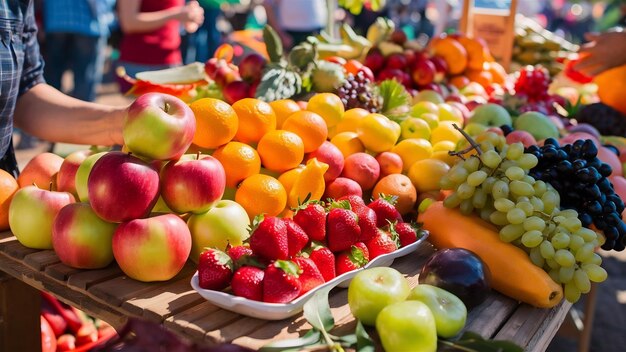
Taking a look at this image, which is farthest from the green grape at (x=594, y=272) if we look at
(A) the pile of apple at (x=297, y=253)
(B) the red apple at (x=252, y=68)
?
(B) the red apple at (x=252, y=68)

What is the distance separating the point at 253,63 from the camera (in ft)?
7.70

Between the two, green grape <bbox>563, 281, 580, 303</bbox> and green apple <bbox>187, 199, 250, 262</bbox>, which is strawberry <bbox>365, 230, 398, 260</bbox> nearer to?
green apple <bbox>187, 199, 250, 262</bbox>

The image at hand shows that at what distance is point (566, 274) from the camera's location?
1.39 metres

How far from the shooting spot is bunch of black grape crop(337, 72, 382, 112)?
229cm

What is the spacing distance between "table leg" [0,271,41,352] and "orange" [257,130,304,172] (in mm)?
752

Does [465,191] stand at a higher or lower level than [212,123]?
lower

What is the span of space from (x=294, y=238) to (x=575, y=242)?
67 centimetres

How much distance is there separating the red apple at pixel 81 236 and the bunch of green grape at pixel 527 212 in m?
0.88

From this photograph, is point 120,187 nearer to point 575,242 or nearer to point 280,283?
point 280,283

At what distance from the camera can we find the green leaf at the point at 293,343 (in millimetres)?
1063

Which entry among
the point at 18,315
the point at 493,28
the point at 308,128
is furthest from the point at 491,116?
the point at 493,28

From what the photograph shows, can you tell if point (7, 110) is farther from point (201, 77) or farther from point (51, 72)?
point (51, 72)

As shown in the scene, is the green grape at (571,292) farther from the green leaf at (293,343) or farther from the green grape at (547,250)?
the green leaf at (293,343)

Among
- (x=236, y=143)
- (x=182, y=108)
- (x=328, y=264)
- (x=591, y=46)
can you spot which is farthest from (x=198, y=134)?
(x=591, y=46)
